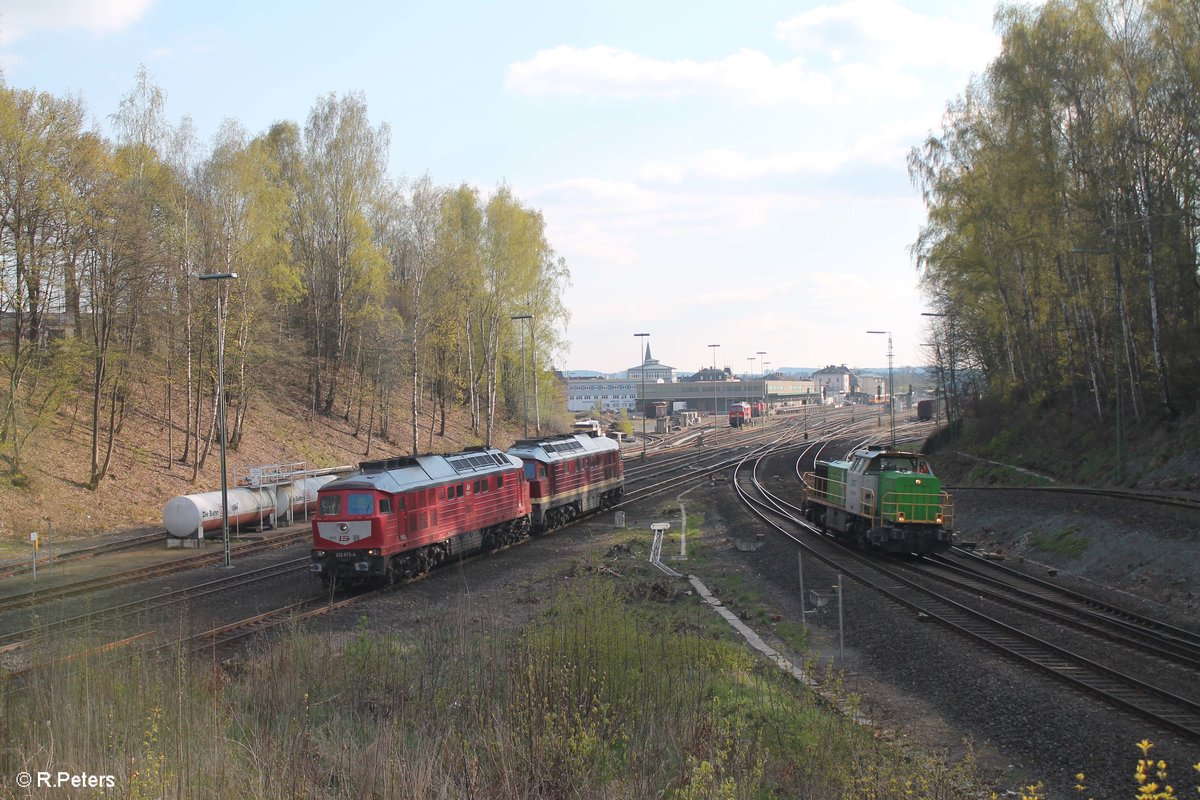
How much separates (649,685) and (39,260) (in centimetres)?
2765

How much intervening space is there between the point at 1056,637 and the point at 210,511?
2384 centimetres

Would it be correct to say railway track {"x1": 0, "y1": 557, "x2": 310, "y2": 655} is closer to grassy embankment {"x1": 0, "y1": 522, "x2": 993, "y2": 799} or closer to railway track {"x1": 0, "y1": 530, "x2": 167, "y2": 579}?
grassy embankment {"x1": 0, "y1": 522, "x2": 993, "y2": 799}

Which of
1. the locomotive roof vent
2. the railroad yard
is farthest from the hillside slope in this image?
the locomotive roof vent

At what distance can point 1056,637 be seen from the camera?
1438 centimetres

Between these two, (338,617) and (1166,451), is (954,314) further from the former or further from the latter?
(338,617)

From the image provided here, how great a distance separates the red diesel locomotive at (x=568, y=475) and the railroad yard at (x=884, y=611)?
1.25m

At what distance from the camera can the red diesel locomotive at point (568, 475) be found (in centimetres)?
2977

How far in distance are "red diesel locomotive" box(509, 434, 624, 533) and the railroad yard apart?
125 cm

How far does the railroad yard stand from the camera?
10118 mm

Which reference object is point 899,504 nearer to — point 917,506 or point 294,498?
point 917,506

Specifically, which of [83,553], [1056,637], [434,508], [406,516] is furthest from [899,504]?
[83,553]

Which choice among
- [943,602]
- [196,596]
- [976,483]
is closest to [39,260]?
[196,596]

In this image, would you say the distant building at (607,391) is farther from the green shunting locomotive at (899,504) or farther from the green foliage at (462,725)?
the green foliage at (462,725)

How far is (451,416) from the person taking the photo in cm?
6456
